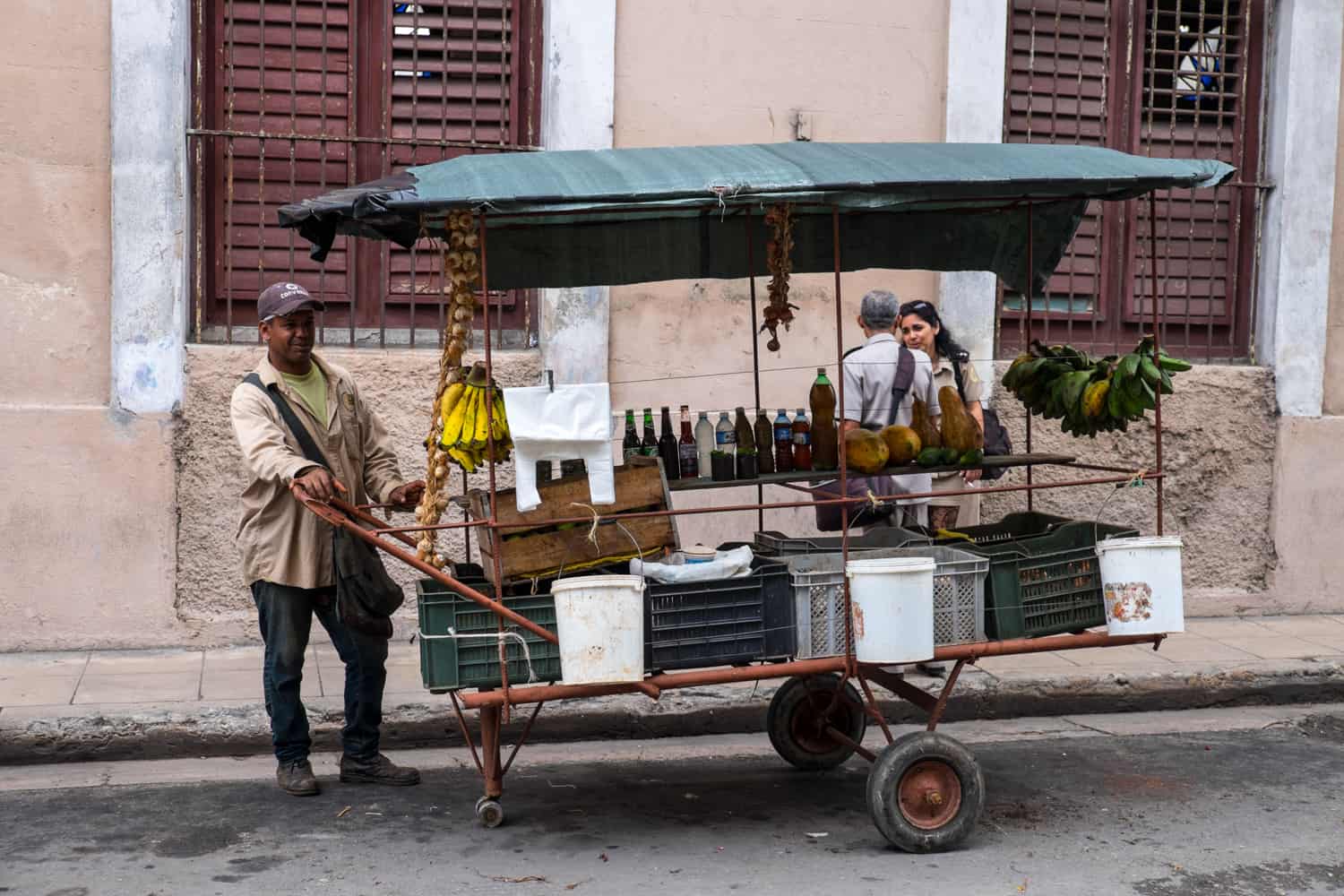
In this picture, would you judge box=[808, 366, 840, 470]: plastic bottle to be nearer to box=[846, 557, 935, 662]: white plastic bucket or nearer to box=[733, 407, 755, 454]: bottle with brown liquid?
box=[733, 407, 755, 454]: bottle with brown liquid

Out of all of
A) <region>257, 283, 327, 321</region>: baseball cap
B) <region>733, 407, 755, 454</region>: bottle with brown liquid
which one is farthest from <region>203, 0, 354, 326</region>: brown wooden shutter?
<region>733, 407, 755, 454</region>: bottle with brown liquid

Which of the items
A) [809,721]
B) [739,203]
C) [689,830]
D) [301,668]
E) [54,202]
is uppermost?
[54,202]

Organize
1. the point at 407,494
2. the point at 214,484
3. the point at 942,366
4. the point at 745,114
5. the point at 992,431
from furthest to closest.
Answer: the point at 745,114 < the point at 214,484 < the point at 992,431 < the point at 942,366 < the point at 407,494

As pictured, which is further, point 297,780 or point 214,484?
point 214,484

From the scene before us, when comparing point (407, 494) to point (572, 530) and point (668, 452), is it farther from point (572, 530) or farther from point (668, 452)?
point (668, 452)

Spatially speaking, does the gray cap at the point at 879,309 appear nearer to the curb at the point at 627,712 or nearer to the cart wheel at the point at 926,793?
the curb at the point at 627,712

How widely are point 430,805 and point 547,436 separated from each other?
152cm

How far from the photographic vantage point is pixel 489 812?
4711mm

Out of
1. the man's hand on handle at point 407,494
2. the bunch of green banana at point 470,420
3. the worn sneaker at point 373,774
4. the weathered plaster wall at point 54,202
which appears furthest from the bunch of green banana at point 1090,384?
the weathered plaster wall at point 54,202

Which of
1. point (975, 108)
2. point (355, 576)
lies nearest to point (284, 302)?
point (355, 576)

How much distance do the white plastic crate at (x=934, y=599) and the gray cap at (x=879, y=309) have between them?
1.60 m

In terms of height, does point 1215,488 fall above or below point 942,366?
below

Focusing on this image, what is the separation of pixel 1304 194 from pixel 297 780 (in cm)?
641

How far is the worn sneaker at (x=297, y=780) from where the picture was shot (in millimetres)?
5098
